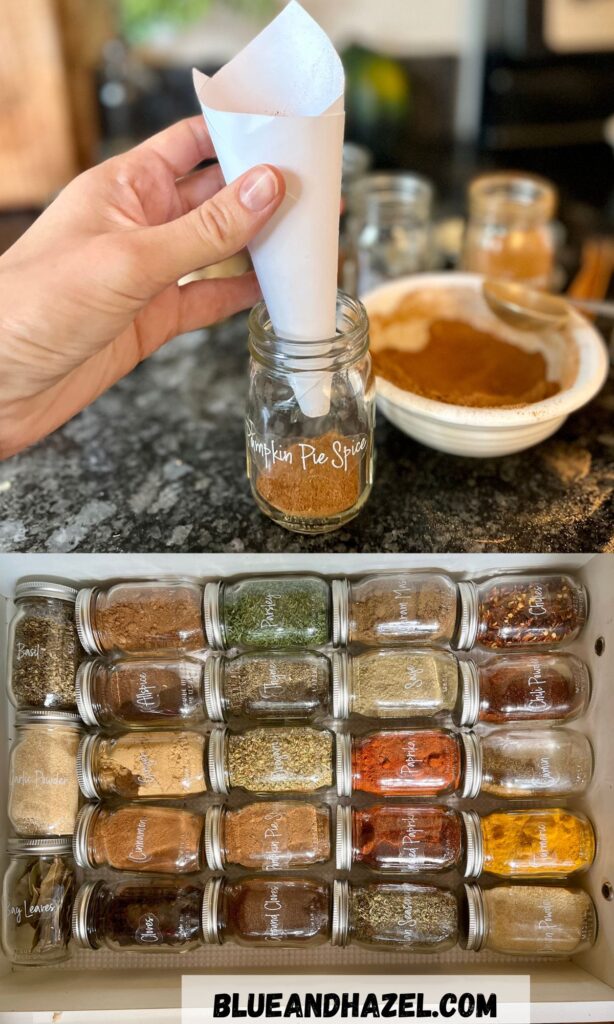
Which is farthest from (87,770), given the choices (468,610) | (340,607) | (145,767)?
(468,610)

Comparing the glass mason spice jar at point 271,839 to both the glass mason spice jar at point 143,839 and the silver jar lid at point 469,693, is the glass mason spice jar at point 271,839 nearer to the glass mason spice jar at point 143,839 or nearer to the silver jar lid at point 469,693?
the glass mason spice jar at point 143,839

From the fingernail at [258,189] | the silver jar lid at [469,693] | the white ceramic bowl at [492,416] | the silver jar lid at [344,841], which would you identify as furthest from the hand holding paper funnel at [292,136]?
the silver jar lid at [344,841]

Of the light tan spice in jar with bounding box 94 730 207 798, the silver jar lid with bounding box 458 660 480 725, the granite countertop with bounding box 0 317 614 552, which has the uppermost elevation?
the granite countertop with bounding box 0 317 614 552

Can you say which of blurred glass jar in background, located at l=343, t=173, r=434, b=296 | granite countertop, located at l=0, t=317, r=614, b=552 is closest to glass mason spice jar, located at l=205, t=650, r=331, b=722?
granite countertop, located at l=0, t=317, r=614, b=552

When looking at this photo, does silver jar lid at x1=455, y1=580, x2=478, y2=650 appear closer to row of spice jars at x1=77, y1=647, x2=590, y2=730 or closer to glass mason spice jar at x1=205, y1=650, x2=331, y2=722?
row of spice jars at x1=77, y1=647, x2=590, y2=730

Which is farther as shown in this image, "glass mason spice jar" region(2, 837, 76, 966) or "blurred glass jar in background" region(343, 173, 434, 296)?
"blurred glass jar in background" region(343, 173, 434, 296)

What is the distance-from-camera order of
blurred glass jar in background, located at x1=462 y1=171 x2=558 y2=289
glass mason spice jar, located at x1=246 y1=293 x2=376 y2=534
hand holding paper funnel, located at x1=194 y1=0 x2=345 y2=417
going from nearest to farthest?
hand holding paper funnel, located at x1=194 y1=0 x2=345 y2=417 < glass mason spice jar, located at x1=246 y1=293 x2=376 y2=534 < blurred glass jar in background, located at x1=462 y1=171 x2=558 y2=289

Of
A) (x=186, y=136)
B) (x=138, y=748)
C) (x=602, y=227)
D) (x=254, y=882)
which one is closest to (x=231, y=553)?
(x=138, y=748)
